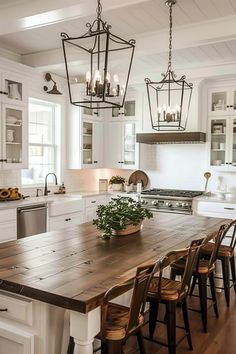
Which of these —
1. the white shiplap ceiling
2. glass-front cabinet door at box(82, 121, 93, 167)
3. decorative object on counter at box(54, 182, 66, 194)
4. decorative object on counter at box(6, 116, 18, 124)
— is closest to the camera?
the white shiplap ceiling

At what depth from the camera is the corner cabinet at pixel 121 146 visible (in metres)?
6.45

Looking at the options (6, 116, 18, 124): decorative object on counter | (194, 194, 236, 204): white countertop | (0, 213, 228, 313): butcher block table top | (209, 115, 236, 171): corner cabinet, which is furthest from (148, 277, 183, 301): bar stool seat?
(209, 115, 236, 171): corner cabinet

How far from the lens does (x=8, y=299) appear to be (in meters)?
1.97

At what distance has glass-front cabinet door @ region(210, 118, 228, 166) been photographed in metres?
5.79

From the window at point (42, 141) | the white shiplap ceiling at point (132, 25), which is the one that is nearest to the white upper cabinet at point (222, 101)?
the white shiplap ceiling at point (132, 25)

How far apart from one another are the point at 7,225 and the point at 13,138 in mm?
1244

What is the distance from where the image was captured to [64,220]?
5246mm

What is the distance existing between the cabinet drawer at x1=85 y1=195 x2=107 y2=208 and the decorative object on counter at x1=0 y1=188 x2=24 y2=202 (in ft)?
3.91

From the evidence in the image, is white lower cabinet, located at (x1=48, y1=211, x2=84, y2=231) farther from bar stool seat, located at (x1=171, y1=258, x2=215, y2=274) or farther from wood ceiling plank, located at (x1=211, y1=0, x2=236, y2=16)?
wood ceiling plank, located at (x1=211, y1=0, x2=236, y2=16)

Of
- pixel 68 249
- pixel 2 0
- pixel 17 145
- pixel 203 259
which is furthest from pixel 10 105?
pixel 203 259

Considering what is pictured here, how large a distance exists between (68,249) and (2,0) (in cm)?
243

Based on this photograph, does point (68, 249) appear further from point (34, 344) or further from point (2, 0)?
point (2, 0)

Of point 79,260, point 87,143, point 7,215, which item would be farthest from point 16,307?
point 87,143

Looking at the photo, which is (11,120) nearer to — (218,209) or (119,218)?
(119,218)
